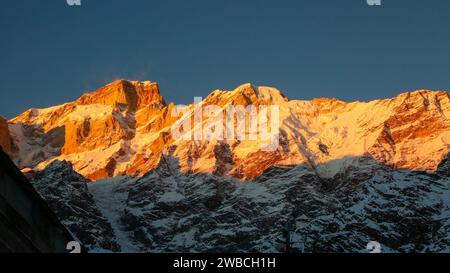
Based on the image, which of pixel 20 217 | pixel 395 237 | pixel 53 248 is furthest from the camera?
pixel 395 237

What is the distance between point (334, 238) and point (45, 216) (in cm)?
17817

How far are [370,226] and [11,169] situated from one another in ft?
608

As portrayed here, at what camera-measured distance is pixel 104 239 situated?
19638 cm

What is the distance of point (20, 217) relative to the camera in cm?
1612
